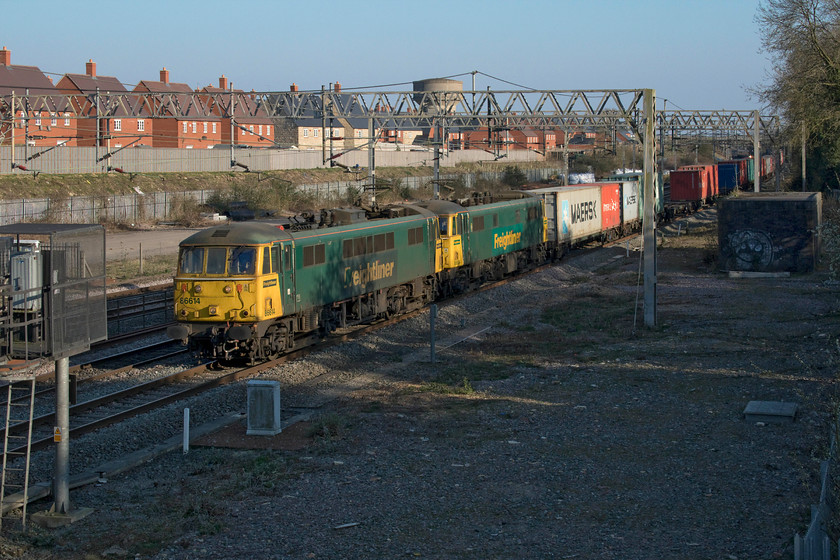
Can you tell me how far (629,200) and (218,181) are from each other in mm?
29594

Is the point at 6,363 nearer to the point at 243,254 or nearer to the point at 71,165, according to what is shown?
the point at 243,254

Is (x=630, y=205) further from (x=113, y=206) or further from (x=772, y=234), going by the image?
(x=113, y=206)

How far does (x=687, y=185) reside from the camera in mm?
58656

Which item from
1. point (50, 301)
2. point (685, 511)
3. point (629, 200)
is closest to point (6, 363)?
point (50, 301)

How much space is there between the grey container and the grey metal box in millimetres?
23029

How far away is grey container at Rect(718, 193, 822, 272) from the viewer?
3100 cm

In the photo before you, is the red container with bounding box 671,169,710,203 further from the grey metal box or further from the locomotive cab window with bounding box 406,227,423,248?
the grey metal box

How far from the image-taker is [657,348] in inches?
773

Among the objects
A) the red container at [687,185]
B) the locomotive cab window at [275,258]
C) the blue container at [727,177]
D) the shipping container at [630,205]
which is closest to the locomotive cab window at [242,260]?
the locomotive cab window at [275,258]

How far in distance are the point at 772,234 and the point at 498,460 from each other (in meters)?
22.7

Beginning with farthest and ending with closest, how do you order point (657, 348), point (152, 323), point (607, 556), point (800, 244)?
1. point (800, 244)
2. point (152, 323)
3. point (657, 348)
4. point (607, 556)

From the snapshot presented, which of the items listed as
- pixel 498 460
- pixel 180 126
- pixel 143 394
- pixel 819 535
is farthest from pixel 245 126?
pixel 819 535

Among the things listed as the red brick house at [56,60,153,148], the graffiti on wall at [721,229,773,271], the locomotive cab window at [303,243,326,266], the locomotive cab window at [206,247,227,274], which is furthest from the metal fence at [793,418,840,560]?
the red brick house at [56,60,153,148]

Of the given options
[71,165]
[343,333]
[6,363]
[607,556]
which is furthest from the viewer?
[71,165]
